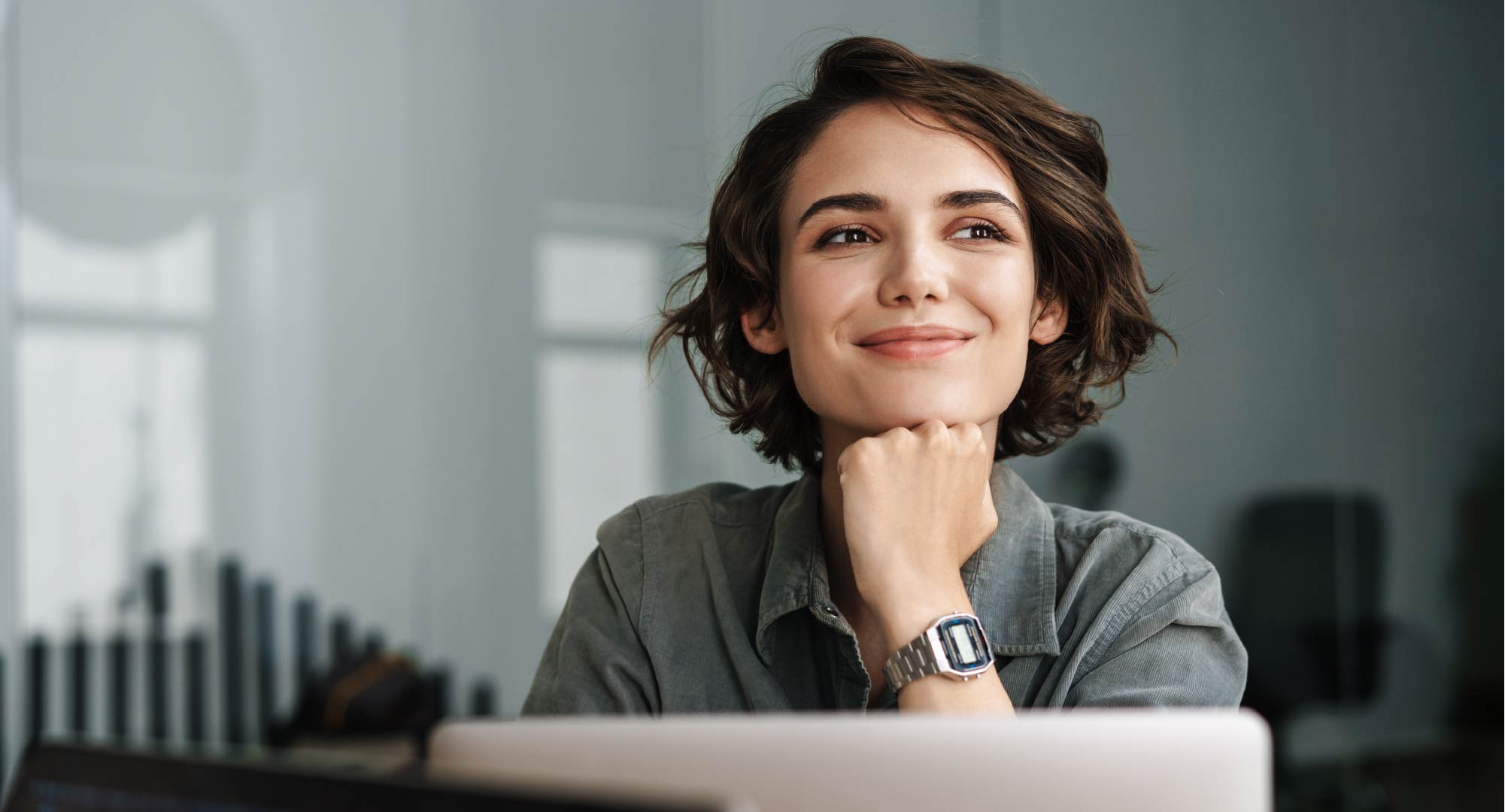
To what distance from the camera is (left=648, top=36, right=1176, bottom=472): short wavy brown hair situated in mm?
1301

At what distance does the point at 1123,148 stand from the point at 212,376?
7.26 feet

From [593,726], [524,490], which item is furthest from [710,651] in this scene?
[524,490]

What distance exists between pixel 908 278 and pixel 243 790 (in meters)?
0.84

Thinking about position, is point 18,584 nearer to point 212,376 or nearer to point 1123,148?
point 212,376

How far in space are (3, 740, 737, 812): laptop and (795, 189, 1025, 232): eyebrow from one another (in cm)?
85

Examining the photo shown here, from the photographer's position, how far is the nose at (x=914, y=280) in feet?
3.96

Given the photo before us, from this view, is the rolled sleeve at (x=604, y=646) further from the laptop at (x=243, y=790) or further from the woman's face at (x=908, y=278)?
the laptop at (x=243, y=790)

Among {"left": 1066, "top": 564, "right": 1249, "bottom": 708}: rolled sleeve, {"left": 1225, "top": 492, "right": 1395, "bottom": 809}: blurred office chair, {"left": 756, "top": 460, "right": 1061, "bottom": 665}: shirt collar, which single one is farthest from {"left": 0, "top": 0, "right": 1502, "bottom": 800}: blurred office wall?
{"left": 1066, "top": 564, "right": 1249, "bottom": 708}: rolled sleeve

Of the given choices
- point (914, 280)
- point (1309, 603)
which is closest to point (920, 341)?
point (914, 280)

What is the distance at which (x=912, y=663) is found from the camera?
3.49 ft

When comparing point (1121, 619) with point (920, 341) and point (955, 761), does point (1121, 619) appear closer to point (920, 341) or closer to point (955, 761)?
point (920, 341)

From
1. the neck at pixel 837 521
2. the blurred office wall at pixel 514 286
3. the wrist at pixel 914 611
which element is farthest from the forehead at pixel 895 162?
the blurred office wall at pixel 514 286

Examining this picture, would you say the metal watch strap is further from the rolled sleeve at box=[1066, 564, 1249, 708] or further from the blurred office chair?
the blurred office chair

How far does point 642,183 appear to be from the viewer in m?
3.25
